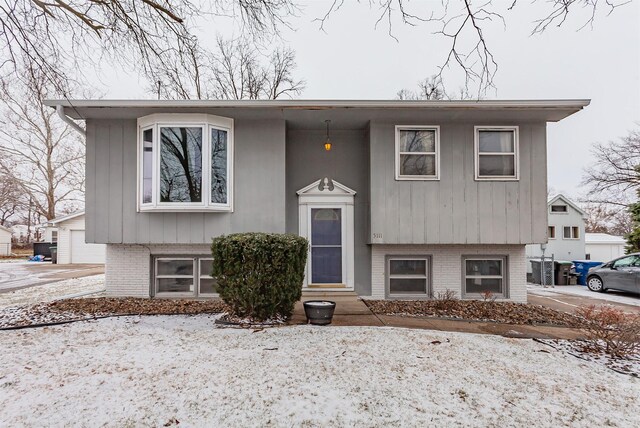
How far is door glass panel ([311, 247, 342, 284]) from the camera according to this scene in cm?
742

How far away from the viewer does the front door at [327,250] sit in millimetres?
7418

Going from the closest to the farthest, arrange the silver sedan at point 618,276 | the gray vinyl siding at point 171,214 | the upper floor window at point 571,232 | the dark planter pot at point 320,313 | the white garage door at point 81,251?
1. the dark planter pot at point 320,313
2. the gray vinyl siding at point 171,214
3. the silver sedan at point 618,276
4. the white garage door at point 81,251
5. the upper floor window at point 571,232

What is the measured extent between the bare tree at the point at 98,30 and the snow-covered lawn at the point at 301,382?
4.24 meters

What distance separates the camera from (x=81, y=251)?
59.0 feet

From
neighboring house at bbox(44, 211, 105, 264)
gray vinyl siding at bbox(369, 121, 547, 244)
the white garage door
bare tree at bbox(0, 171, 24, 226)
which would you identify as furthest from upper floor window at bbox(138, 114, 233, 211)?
bare tree at bbox(0, 171, 24, 226)

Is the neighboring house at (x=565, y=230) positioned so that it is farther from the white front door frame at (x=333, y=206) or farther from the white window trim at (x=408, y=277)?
the white front door frame at (x=333, y=206)

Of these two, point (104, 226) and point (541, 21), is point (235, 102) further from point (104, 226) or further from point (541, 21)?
point (541, 21)

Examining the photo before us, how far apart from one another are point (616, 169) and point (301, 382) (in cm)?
2281

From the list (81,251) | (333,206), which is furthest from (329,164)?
(81,251)

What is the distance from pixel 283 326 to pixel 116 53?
5.12 m

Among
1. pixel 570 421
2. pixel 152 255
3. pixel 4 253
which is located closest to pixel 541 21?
pixel 570 421

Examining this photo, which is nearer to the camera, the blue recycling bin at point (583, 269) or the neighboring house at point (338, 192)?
the neighboring house at point (338, 192)

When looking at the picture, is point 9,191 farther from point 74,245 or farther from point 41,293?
point 41,293

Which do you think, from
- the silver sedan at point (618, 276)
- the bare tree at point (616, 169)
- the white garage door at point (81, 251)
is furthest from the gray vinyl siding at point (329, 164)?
the bare tree at point (616, 169)
